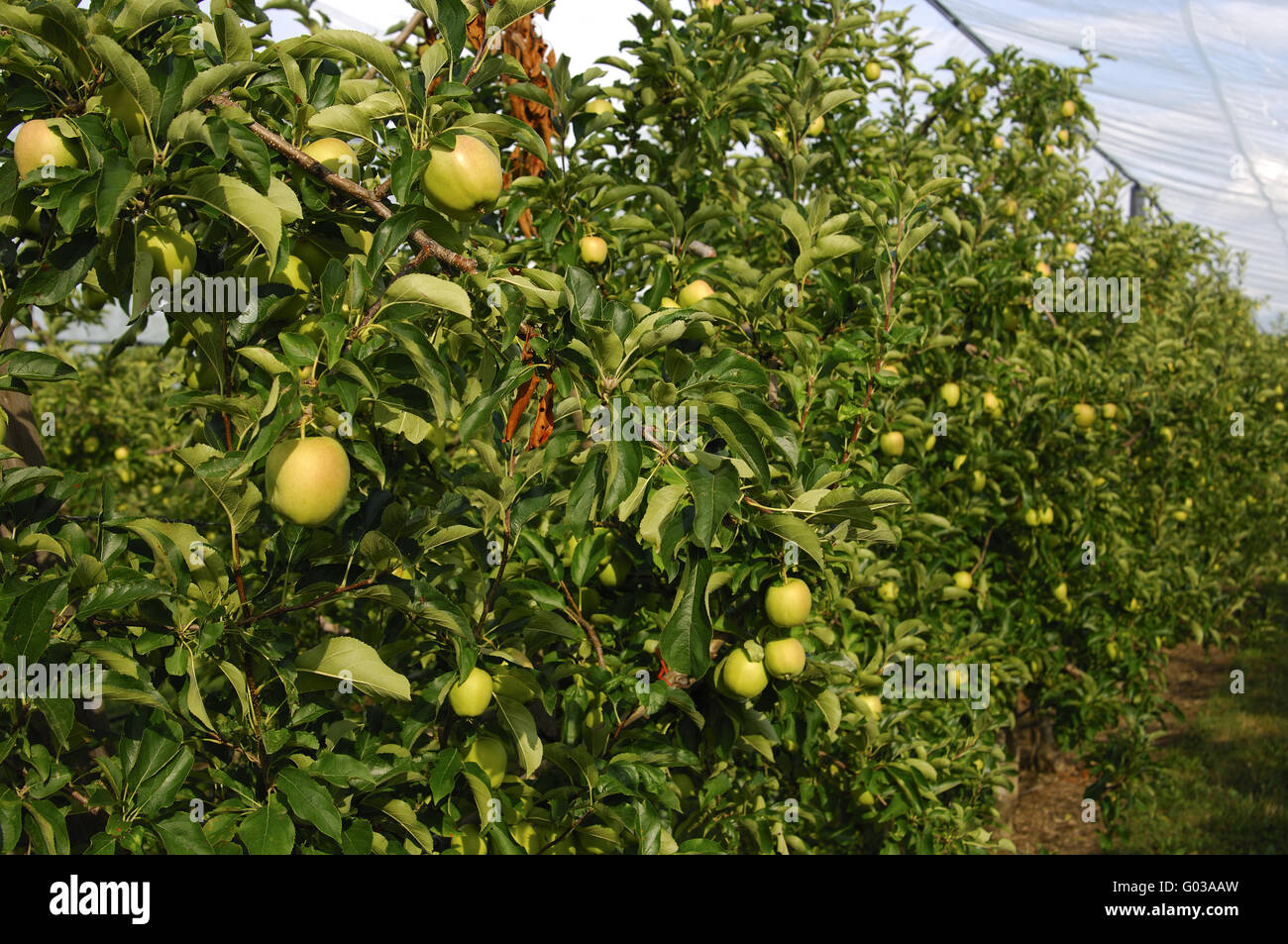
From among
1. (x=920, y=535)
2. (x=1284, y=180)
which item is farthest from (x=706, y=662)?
(x=1284, y=180)

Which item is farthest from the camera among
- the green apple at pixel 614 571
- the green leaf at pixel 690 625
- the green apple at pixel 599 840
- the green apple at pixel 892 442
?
the green apple at pixel 892 442

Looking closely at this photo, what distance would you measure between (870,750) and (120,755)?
4.97 ft

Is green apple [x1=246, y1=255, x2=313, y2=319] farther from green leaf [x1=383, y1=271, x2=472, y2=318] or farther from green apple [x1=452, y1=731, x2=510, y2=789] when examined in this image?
green apple [x1=452, y1=731, x2=510, y2=789]

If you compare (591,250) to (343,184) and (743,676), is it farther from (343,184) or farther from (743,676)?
(743,676)

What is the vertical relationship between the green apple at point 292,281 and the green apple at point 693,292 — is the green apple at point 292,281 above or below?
below

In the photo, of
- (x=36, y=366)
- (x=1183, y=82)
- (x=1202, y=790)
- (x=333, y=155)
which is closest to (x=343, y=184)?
(x=333, y=155)

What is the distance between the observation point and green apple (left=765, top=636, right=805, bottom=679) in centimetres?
144

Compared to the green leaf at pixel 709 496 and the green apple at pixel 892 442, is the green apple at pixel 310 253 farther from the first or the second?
the green apple at pixel 892 442

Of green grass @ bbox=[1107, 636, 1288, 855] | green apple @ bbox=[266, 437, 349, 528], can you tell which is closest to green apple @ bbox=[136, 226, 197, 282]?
green apple @ bbox=[266, 437, 349, 528]

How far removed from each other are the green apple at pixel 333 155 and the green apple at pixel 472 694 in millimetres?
731

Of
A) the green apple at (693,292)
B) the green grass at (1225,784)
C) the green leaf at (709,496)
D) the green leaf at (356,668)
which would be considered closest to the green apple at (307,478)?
the green leaf at (356,668)

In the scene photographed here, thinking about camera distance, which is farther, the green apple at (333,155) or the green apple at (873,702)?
the green apple at (873,702)

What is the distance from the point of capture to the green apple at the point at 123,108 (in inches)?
44.3

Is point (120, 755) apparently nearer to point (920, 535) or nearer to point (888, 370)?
point (888, 370)
